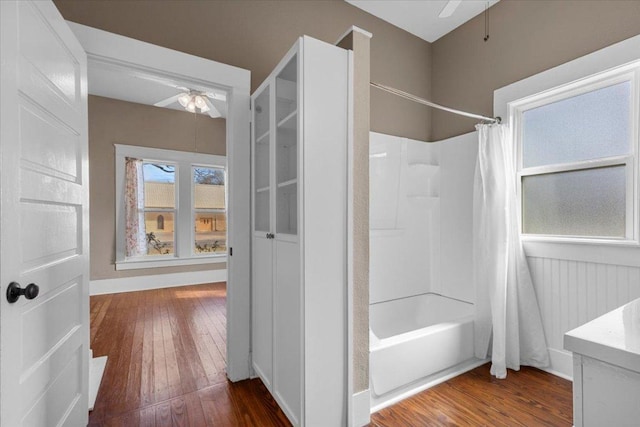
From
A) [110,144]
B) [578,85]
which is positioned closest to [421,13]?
[578,85]

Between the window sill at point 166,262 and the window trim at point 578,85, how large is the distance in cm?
451

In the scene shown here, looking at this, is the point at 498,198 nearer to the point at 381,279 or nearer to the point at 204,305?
the point at 381,279

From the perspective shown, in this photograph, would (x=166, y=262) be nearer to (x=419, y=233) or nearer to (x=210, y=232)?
(x=210, y=232)

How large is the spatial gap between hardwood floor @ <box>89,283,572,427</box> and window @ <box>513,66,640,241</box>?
113cm

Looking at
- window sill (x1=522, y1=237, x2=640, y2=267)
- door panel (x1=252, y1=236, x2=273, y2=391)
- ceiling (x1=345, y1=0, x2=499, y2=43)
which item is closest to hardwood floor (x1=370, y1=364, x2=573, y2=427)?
door panel (x1=252, y1=236, x2=273, y2=391)

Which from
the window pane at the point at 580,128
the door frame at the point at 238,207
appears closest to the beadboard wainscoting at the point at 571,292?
the window pane at the point at 580,128

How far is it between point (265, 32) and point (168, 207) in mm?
3807

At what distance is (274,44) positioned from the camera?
7.48ft

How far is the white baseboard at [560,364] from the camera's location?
2135 mm

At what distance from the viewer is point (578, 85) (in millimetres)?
2127

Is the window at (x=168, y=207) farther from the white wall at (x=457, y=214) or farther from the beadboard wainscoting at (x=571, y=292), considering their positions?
the beadboard wainscoting at (x=571, y=292)

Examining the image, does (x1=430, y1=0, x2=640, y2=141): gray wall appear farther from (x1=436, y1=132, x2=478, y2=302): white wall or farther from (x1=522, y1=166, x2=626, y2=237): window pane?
(x1=522, y1=166, x2=626, y2=237): window pane

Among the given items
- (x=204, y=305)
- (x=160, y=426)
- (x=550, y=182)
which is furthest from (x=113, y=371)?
(x=550, y=182)

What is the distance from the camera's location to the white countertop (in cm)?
62
